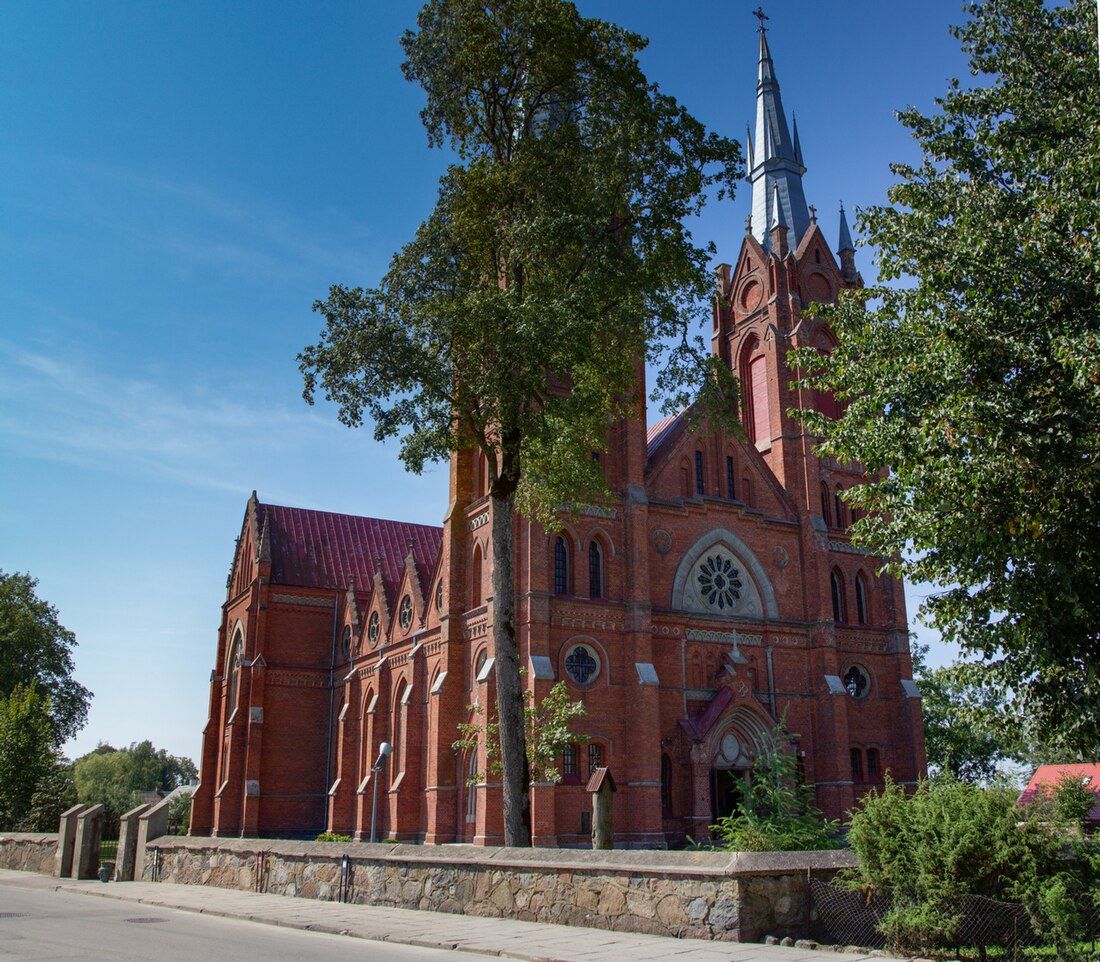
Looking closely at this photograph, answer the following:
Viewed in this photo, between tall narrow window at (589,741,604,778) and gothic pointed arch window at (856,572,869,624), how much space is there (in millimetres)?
12337

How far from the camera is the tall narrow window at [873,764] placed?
34.5m

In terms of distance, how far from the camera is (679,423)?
3544 cm

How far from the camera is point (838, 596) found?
3625cm

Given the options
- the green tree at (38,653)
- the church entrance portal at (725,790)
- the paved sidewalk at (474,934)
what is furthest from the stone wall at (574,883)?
the green tree at (38,653)

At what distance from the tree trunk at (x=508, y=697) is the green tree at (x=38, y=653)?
43754 millimetres

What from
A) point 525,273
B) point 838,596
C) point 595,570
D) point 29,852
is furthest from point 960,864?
point 838,596

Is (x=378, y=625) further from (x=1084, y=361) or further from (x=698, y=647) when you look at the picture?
(x=1084, y=361)

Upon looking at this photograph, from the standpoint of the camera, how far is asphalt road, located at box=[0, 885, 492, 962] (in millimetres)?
10633

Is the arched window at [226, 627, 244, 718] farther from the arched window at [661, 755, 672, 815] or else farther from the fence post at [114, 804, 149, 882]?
the arched window at [661, 755, 672, 815]

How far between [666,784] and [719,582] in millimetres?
7167

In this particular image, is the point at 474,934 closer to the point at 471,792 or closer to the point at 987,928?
the point at 987,928

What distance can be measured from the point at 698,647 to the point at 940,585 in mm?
18726

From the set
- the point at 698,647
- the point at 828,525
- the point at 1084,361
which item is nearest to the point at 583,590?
the point at 698,647

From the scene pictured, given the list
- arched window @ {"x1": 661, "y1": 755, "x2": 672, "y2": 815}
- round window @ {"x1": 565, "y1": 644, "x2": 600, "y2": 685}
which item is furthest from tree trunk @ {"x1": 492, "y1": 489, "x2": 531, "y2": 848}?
arched window @ {"x1": 661, "y1": 755, "x2": 672, "y2": 815}
